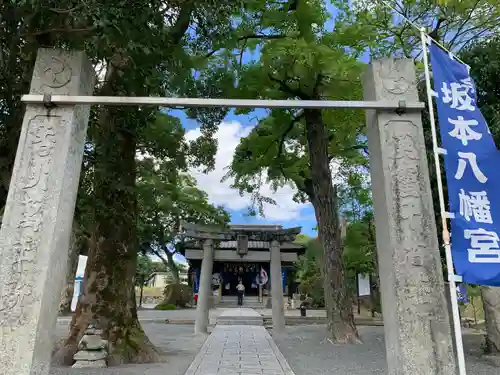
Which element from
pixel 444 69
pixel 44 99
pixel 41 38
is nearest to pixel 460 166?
pixel 444 69

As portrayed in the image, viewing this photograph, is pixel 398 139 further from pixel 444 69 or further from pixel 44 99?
pixel 44 99

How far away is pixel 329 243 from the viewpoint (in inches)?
490

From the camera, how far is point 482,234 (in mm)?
3979

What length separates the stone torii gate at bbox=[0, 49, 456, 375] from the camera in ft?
12.7

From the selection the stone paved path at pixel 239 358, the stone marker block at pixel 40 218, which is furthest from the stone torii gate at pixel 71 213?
the stone paved path at pixel 239 358

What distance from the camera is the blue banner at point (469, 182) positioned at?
153 inches

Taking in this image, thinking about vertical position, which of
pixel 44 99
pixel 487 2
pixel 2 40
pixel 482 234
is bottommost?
pixel 482 234

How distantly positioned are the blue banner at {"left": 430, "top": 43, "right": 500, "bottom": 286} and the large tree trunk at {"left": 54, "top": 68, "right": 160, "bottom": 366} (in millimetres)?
5608

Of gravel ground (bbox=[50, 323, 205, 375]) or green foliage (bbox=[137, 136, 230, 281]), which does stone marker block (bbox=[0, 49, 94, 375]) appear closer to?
gravel ground (bbox=[50, 323, 205, 375])

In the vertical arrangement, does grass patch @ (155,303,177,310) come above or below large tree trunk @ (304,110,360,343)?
below

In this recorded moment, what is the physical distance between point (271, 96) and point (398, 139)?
849 cm

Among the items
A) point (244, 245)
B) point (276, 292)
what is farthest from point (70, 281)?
point (276, 292)

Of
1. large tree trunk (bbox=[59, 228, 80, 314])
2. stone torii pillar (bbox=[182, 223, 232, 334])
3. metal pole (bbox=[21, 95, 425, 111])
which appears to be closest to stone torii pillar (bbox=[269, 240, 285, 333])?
stone torii pillar (bbox=[182, 223, 232, 334])

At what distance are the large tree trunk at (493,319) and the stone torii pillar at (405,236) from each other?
569 cm
